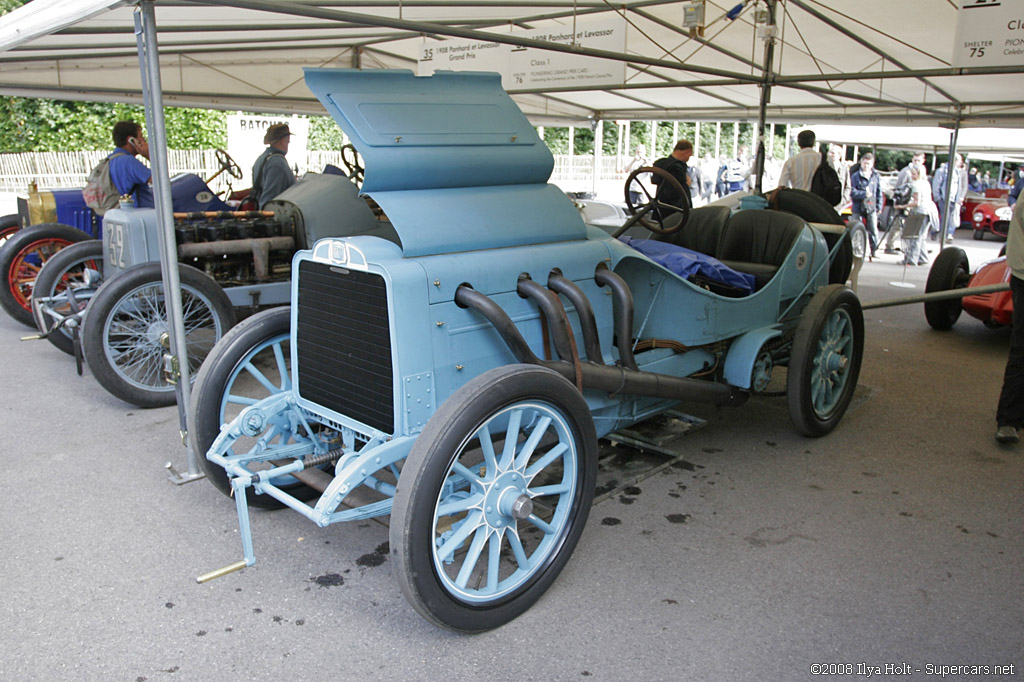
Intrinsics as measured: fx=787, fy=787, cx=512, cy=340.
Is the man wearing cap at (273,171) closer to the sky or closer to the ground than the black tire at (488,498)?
closer to the sky

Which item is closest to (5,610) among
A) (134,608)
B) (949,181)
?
(134,608)

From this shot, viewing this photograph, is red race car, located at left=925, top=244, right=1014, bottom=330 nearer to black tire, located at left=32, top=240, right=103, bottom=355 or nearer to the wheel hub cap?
the wheel hub cap

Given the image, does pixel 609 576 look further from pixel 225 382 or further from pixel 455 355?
pixel 225 382

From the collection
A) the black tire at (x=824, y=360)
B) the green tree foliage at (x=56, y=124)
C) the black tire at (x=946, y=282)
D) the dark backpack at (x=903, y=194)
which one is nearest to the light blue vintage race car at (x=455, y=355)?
the black tire at (x=824, y=360)

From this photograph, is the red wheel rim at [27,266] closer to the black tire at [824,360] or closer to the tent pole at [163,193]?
the tent pole at [163,193]

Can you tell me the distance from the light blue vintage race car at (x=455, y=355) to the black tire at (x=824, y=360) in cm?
67

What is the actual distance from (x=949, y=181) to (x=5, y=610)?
41.5 feet

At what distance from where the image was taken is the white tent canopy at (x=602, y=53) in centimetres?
667

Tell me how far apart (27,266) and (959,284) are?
8.44 m

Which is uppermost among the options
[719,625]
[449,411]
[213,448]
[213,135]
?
[213,135]

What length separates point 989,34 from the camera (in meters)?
5.86

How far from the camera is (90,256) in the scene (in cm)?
580

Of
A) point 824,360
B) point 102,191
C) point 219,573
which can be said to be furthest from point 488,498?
point 102,191

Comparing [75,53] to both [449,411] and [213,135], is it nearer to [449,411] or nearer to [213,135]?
[449,411]
